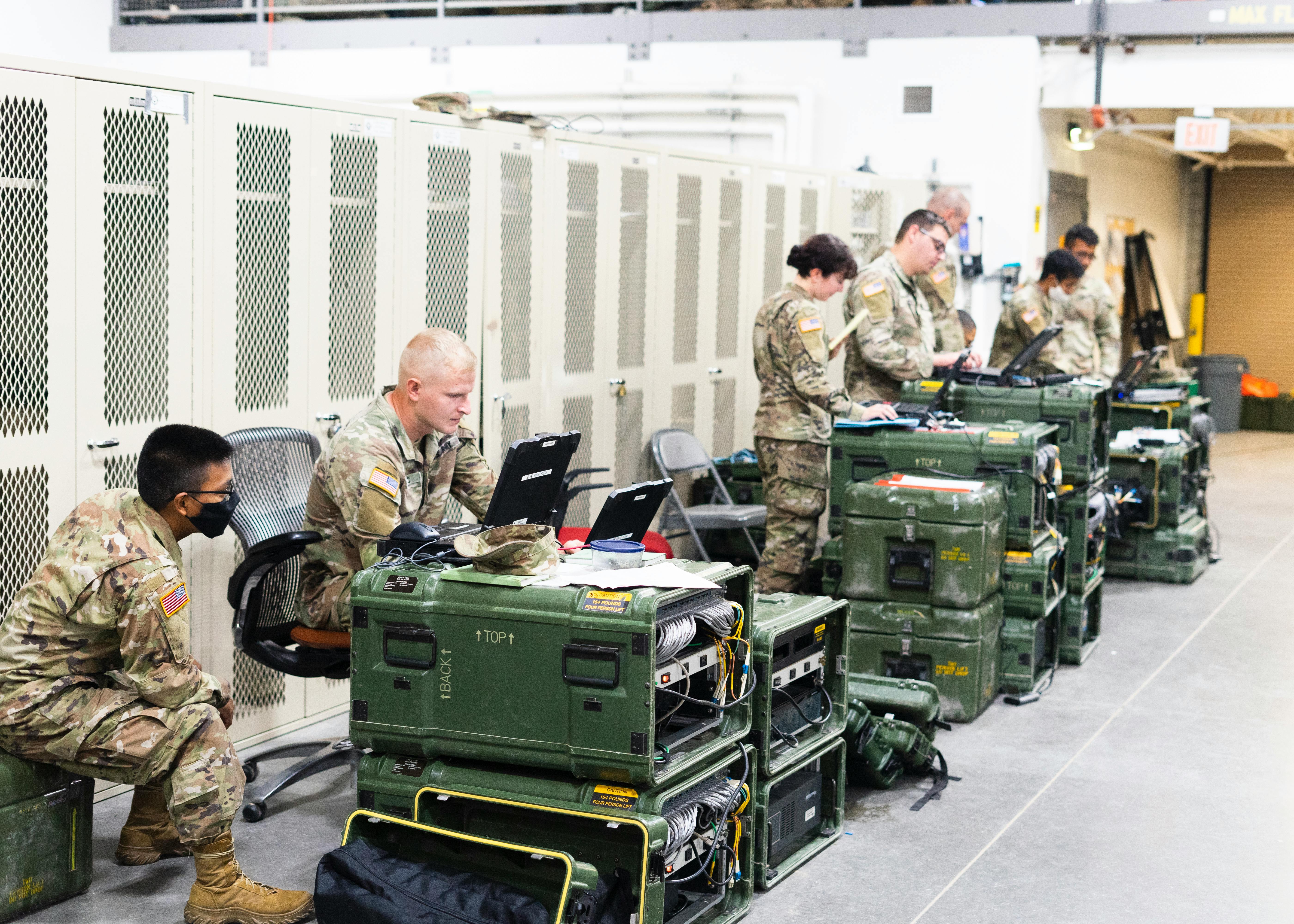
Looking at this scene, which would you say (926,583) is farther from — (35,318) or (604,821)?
(35,318)

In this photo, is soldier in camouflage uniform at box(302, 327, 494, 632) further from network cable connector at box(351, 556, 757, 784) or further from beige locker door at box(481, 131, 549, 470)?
beige locker door at box(481, 131, 549, 470)

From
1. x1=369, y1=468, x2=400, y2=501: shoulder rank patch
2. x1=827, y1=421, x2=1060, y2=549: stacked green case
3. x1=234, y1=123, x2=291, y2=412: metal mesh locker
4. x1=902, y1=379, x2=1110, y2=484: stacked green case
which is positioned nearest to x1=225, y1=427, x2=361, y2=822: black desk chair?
x1=234, y1=123, x2=291, y2=412: metal mesh locker

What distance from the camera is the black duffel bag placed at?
300 cm

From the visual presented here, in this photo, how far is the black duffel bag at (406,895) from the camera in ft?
9.84

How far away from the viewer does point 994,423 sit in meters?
6.08

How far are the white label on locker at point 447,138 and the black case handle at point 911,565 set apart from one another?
2263mm

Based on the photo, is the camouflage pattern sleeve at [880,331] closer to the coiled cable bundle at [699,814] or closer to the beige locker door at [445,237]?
the beige locker door at [445,237]

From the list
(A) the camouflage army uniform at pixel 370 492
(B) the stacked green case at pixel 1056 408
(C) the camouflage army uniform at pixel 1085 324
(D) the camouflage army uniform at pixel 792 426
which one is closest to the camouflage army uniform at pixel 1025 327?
(C) the camouflage army uniform at pixel 1085 324

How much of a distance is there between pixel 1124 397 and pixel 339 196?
5.13m

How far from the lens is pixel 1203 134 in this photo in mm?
9391

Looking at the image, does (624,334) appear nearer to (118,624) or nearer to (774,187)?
(774,187)

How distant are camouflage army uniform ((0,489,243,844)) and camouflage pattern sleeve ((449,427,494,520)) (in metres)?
1.10

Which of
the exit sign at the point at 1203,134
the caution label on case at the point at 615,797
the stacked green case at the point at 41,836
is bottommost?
the stacked green case at the point at 41,836

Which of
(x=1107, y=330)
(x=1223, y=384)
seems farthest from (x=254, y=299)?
(x=1223, y=384)
